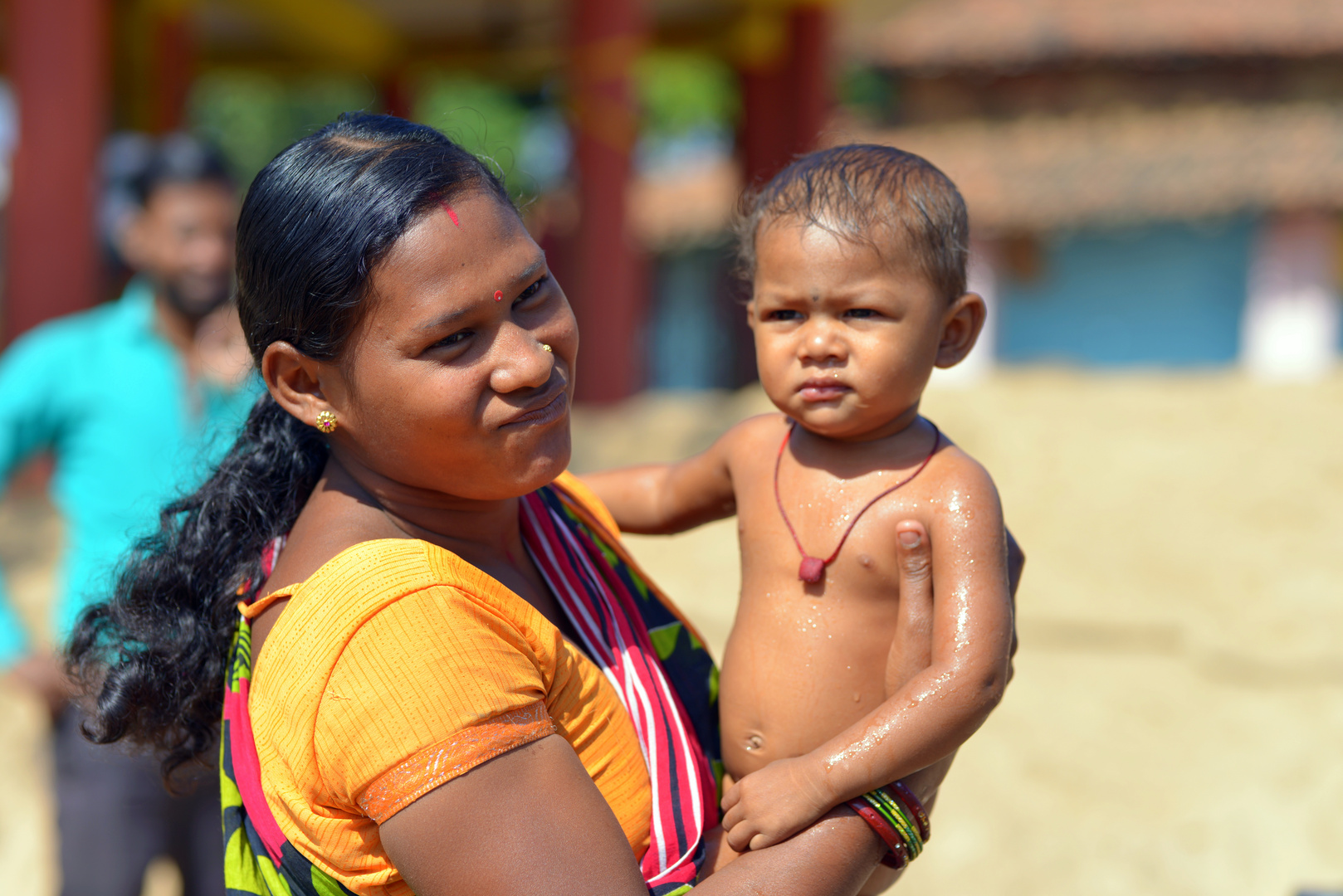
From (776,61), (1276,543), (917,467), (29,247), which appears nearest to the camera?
(917,467)

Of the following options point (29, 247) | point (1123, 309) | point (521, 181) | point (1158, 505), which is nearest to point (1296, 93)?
point (1123, 309)

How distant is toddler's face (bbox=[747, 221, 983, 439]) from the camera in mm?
1652

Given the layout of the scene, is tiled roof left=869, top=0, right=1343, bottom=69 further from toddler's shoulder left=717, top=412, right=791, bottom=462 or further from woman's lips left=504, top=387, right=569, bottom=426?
woman's lips left=504, top=387, right=569, bottom=426

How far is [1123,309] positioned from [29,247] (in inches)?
502

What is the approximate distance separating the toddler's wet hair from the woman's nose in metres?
0.52

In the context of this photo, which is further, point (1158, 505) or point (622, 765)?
point (1158, 505)

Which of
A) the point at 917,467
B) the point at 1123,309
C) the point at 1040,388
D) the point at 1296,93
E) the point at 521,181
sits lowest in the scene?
the point at 1123,309

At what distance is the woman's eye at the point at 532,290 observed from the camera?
4.75 ft

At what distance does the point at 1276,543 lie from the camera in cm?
715

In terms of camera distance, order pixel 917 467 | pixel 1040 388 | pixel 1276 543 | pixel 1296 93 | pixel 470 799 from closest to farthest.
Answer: pixel 470 799
pixel 917 467
pixel 1276 543
pixel 1040 388
pixel 1296 93

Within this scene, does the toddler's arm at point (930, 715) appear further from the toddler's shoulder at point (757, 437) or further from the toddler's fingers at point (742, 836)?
the toddler's shoulder at point (757, 437)

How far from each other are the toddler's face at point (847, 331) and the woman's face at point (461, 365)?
399 mm

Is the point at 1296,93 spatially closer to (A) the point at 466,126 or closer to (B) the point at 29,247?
(B) the point at 29,247

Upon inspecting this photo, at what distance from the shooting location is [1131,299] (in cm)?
1516
